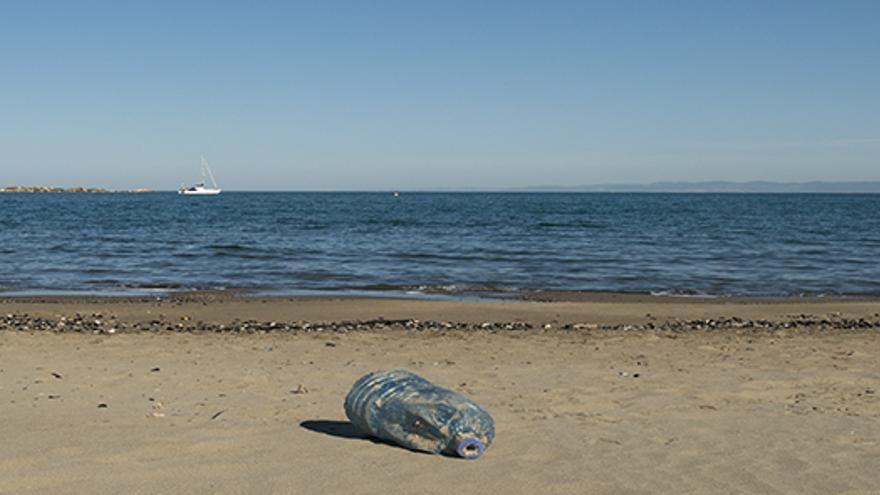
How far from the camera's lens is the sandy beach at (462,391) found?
564 cm

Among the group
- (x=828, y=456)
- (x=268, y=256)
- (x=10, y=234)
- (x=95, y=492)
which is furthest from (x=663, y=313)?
(x=10, y=234)

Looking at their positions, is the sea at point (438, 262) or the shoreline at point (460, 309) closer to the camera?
the shoreline at point (460, 309)

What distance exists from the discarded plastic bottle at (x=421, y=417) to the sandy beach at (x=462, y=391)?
0.39 ft

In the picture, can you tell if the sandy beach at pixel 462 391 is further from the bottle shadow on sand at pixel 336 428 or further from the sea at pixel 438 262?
the sea at pixel 438 262

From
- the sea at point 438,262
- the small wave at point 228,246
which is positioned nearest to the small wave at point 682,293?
the sea at point 438,262

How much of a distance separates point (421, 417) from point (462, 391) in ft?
7.30

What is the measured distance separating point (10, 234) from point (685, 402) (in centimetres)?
4133

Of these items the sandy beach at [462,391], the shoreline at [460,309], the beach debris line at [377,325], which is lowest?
the shoreline at [460,309]

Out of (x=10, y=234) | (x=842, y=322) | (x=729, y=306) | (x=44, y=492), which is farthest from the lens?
(x=10, y=234)

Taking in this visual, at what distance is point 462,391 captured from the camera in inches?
327

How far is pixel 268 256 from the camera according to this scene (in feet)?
98.7

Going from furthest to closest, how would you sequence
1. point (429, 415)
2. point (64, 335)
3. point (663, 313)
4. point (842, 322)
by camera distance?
point (663, 313), point (842, 322), point (64, 335), point (429, 415)

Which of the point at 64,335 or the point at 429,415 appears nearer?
the point at 429,415

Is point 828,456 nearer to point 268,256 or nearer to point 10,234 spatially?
point 268,256
